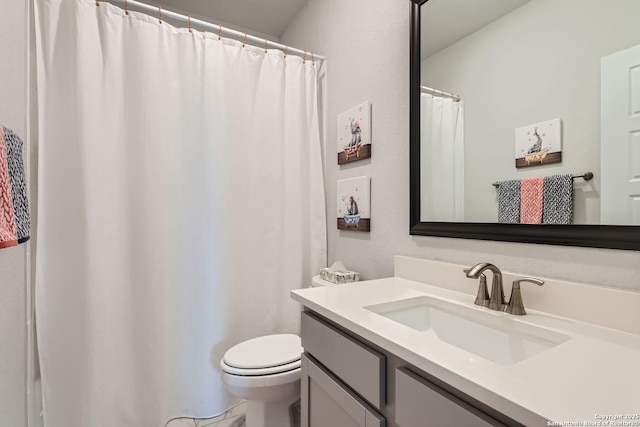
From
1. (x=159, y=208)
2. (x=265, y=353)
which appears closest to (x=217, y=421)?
(x=265, y=353)

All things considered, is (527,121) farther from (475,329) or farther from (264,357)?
(264,357)

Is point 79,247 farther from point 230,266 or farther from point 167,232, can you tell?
point 230,266

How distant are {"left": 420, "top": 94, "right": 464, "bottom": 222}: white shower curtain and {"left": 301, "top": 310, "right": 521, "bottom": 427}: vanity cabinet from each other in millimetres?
639

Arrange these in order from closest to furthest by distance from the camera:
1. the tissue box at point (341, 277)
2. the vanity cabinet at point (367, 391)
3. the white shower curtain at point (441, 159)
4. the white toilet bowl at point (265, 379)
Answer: the vanity cabinet at point (367, 391)
the white shower curtain at point (441, 159)
the white toilet bowl at point (265, 379)
the tissue box at point (341, 277)

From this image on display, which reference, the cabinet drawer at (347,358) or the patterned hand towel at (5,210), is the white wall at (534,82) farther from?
the patterned hand towel at (5,210)

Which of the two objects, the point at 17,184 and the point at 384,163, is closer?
the point at 17,184

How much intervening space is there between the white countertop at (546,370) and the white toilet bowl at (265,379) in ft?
1.97

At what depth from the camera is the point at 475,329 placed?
91 cm

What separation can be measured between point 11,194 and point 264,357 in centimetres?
109

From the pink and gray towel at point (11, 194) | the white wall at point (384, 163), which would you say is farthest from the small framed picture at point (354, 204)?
the pink and gray towel at point (11, 194)

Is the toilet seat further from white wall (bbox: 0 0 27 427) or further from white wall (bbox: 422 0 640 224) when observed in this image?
white wall (bbox: 422 0 640 224)

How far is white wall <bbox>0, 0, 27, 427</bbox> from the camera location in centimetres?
104

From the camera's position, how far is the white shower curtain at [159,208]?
4.39ft

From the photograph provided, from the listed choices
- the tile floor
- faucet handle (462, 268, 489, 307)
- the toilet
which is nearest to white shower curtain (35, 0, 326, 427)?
the tile floor
